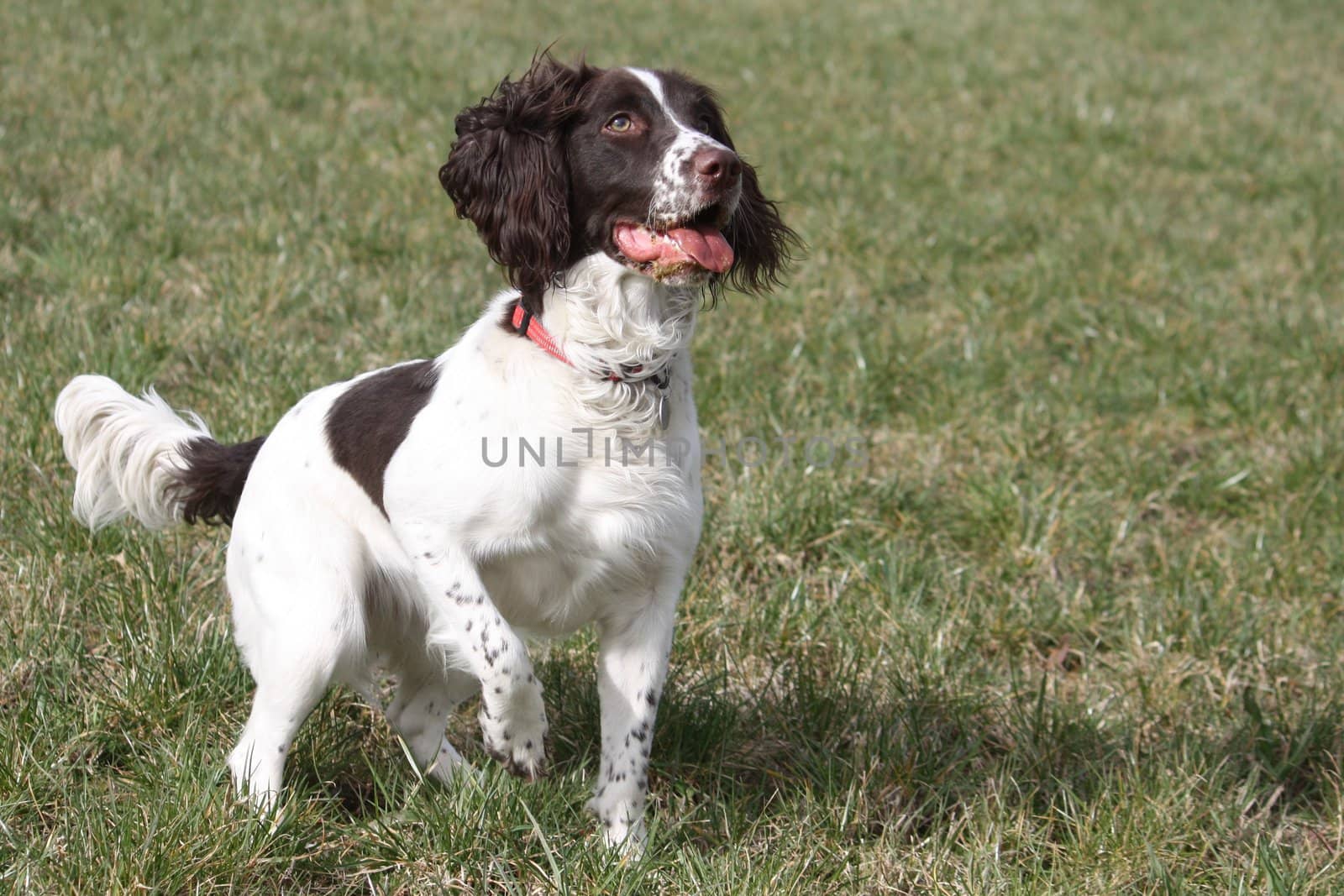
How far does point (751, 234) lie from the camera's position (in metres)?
2.92

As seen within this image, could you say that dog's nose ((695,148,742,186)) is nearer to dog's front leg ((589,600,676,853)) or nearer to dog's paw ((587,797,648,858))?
dog's front leg ((589,600,676,853))

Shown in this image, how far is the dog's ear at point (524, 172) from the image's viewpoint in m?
2.64

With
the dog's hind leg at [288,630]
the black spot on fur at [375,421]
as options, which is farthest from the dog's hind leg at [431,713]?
the black spot on fur at [375,421]

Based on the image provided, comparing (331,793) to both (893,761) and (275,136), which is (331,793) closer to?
(893,761)

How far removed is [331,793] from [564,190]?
133 centimetres

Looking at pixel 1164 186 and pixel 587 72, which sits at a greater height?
pixel 587 72

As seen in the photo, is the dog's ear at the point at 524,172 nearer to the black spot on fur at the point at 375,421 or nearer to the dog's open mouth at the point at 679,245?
the dog's open mouth at the point at 679,245

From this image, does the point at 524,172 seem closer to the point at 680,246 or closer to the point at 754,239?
the point at 680,246

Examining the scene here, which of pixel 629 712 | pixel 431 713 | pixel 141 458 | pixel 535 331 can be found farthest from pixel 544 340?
pixel 141 458

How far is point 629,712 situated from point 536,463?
0.54m

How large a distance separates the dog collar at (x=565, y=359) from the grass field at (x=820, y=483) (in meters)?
0.78

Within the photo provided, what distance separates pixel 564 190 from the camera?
2676 millimetres

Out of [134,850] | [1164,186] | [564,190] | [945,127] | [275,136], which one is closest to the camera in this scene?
[134,850]

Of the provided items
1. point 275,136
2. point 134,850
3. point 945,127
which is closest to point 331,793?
point 134,850
